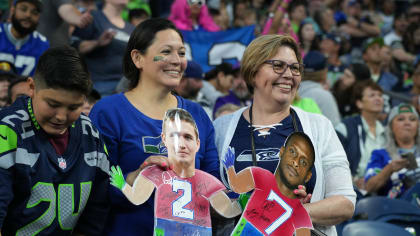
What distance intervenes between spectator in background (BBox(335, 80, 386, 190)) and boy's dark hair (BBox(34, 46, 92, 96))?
387cm

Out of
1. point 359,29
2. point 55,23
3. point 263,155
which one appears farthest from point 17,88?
point 359,29

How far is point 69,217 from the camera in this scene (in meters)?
2.79

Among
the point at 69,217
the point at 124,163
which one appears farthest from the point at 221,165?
the point at 69,217

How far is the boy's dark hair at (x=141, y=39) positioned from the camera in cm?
305

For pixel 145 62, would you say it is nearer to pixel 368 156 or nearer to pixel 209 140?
pixel 209 140


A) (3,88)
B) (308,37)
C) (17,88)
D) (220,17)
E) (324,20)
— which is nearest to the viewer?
(17,88)

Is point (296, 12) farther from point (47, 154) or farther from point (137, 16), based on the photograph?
point (47, 154)

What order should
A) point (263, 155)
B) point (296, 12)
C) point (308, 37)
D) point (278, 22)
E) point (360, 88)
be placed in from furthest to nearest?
point (296, 12), point (308, 37), point (278, 22), point (360, 88), point (263, 155)

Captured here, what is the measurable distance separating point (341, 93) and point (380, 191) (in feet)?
8.69

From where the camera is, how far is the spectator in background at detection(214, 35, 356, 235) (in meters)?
3.21

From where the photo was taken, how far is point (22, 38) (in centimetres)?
618

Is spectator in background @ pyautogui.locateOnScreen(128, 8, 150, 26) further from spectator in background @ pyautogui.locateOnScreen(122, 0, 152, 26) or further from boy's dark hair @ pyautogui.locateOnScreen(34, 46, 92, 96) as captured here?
boy's dark hair @ pyautogui.locateOnScreen(34, 46, 92, 96)

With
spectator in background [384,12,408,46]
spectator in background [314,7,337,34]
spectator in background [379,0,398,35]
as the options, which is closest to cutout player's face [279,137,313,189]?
spectator in background [314,7,337,34]

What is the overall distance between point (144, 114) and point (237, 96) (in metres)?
4.57
